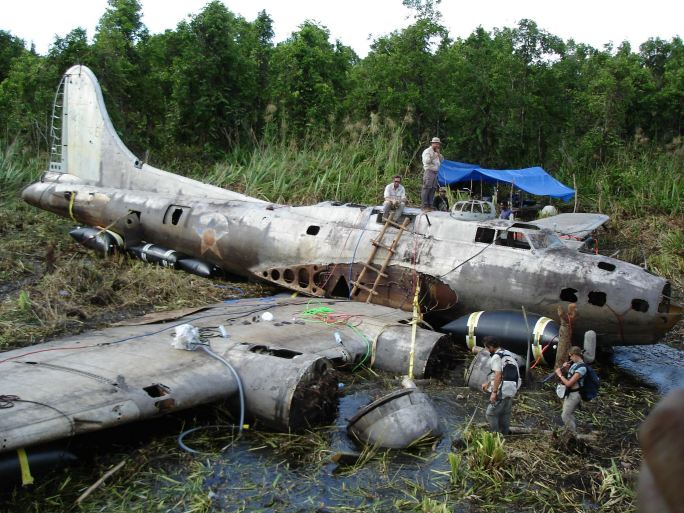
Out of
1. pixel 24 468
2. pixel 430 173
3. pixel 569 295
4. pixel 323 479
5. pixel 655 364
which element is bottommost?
pixel 323 479

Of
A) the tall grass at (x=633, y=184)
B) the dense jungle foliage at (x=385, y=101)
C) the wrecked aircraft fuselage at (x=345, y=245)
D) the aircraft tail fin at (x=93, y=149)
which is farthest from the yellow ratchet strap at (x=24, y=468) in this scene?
the tall grass at (x=633, y=184)

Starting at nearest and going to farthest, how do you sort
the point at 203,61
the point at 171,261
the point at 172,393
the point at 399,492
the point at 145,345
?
1. the point at 399,492
2. the point at 172,393
3. the point at 145,345
4. the point at 171,261
5. the point at 203,61

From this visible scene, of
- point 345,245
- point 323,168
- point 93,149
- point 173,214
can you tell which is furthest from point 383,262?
point 93,149

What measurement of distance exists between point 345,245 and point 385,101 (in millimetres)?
12758

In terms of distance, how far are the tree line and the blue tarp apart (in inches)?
117

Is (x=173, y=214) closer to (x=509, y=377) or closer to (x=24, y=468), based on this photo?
(x=24, y=468)

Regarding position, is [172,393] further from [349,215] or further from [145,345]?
[349,215]

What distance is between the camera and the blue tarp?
21.3 metres

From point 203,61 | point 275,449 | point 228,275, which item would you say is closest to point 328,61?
point 203,61

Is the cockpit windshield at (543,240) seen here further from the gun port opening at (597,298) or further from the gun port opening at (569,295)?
the gun port opening at (597,298)

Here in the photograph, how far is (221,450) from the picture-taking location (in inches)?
323

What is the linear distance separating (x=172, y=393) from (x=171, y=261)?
8.46 metres

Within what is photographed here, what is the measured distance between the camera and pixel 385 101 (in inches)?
995

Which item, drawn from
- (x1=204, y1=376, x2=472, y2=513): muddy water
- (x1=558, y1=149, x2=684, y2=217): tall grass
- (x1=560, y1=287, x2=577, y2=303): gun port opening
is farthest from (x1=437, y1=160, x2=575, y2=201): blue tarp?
(x1=204, y1=376, x2=472, y2=513): muddy water
